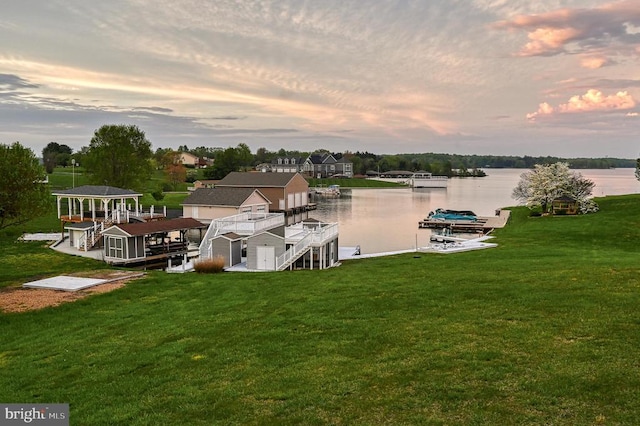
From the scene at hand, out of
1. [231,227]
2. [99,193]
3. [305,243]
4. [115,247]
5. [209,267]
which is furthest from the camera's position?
[99,193]

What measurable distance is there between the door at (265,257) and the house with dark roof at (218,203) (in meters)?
23.1

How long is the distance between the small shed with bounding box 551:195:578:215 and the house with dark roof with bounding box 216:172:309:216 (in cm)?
3048

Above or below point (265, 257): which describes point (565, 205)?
above

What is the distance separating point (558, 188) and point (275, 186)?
32023mm

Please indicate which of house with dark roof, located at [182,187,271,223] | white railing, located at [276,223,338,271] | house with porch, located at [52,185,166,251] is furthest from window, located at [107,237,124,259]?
house with dark roof, located at [182,187,271,223]

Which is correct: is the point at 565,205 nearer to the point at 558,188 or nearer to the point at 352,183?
the point at 558,188

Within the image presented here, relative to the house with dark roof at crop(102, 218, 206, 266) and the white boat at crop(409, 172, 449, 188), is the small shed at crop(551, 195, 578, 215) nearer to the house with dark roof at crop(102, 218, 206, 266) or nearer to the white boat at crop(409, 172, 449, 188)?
the house with dark roof at crop(102, 218, 206, 266)

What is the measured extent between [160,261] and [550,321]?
27.8 meters

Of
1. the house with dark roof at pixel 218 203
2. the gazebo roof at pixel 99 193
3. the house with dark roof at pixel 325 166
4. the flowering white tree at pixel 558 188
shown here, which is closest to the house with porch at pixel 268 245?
the gazebo roof at pixel 99 193

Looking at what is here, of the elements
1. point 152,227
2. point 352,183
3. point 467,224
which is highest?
point 352,183

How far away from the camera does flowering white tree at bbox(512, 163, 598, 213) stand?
49.9 metres

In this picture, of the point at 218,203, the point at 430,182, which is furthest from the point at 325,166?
the point at 218,203

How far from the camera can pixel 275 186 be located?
60.4m

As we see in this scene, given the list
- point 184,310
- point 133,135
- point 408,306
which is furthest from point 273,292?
point 133,135
